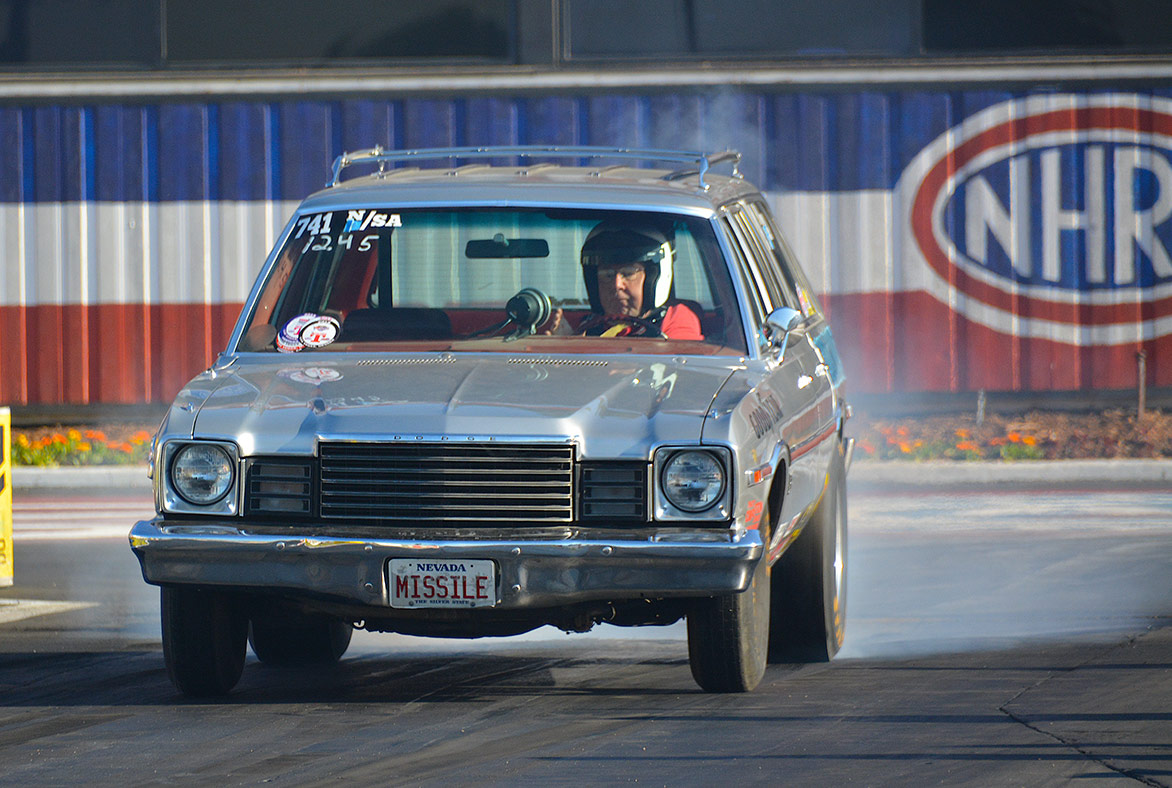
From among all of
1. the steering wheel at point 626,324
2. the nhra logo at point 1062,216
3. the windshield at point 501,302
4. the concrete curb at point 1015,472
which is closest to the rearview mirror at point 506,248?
the windshield at point 501,302

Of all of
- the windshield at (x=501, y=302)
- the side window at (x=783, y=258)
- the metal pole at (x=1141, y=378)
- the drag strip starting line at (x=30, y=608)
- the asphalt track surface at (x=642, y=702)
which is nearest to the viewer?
the asphalt track surface at (x=642, y=702)

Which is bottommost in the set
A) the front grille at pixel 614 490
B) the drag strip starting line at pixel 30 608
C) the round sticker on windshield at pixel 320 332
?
the drag strip starting line at pixel 30 608

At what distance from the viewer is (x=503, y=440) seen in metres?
6.63

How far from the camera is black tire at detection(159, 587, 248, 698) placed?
7148 millimetres

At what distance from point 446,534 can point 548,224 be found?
1.83 m

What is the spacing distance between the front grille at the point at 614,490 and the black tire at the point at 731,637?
478mm

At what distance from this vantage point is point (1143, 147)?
17938 millimetres

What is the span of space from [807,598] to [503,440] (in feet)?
6.66

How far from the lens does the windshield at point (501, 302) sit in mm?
7785

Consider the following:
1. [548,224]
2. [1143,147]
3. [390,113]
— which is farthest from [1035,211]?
[548,224]

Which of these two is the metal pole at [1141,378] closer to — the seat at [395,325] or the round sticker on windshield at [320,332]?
the seat at [395,325]

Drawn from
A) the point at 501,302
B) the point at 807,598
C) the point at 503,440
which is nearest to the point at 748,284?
the point at 501,302

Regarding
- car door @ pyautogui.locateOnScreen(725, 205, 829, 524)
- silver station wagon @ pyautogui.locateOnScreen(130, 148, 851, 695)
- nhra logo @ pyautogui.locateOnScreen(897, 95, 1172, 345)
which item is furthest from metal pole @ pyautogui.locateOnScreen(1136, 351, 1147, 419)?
silver station wagon @ pyautogui.locateOnScreen(130, 148, 851, 695)

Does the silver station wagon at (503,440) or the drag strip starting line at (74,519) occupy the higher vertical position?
the silver station wagon at (503,440)
